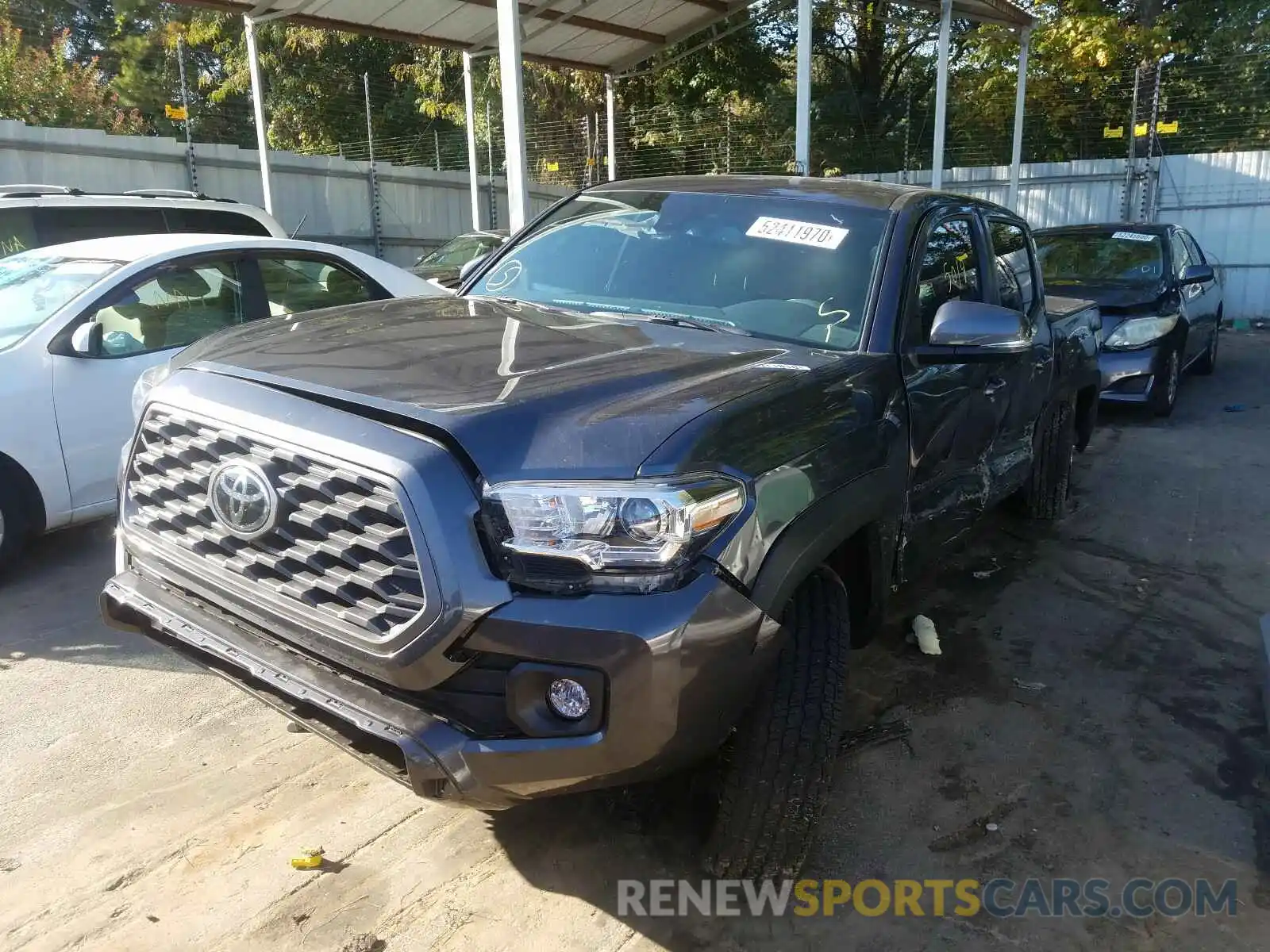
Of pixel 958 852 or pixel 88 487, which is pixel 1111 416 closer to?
pixel 958 852

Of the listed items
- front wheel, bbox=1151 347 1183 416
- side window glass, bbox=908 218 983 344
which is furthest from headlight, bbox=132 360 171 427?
front wheel, bbox=1151 347 1183 416

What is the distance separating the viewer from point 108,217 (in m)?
6.64

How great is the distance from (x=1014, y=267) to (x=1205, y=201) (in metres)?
14.1

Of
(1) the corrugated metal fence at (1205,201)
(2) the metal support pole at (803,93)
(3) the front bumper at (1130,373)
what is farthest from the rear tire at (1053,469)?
(1) the corrugated metal fence at (1205,201)

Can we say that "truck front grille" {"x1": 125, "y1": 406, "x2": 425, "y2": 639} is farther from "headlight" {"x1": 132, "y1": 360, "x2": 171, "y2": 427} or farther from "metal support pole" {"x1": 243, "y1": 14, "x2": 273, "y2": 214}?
"metal support pole" {"x1": 243, "y1": 14, "x2": 273, "y2": 214}

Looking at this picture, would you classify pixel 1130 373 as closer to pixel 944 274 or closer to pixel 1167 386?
pixel 1167 386

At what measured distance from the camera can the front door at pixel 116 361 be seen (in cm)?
448

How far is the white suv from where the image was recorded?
6.33 meters

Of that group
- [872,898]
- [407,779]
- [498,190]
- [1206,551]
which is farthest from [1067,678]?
[498,190]

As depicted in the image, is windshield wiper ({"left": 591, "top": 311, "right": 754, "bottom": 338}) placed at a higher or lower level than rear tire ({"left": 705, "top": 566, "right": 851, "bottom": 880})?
higher

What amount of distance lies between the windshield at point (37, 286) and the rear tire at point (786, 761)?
3885 mm

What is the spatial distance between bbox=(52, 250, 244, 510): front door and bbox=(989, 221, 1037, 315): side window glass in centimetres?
388

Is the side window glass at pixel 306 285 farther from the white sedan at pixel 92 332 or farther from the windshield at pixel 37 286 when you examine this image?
the windshield at pixel 37 286

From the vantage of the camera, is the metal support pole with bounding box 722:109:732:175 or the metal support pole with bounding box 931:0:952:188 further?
the metal support pole with bounding box 722:109:732:175
